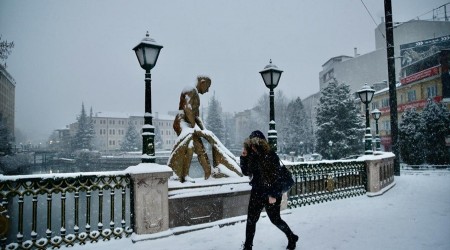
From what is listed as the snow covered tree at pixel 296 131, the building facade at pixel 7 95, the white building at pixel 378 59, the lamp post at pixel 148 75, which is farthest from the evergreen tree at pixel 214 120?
the lamp post at pixel 148 75

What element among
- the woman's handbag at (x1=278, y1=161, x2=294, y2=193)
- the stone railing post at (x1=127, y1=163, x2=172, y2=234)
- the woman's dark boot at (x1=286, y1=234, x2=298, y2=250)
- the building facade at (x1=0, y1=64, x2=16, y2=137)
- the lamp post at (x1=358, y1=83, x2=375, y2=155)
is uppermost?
the building facade at (x1=0, y1=64, x2=16, y2=137)

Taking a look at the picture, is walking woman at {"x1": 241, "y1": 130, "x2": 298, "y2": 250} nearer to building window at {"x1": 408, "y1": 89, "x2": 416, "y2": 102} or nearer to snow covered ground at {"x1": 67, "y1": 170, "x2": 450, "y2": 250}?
snow covered ground at {"x1": 67, "y1": 170, "x2": 450, "y2": 250}

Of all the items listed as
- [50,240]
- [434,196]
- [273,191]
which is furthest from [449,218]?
[50,240]

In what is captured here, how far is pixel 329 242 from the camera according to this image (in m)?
5.18

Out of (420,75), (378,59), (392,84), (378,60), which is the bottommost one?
(392,84)

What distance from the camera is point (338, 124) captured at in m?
31.0

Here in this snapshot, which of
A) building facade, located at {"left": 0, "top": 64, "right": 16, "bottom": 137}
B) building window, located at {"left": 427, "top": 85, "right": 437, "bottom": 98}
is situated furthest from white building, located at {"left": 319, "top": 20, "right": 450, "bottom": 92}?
building facade, located at {"left": 0, "top": 64, "right": 16, "bottom": 137}

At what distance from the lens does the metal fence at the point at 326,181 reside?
849cm

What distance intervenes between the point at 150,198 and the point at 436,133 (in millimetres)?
25812

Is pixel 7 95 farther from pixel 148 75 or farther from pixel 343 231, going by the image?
pixel 343 231

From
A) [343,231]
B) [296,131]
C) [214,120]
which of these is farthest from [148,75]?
[214,120]

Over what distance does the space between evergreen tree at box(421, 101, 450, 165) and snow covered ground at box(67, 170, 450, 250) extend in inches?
717

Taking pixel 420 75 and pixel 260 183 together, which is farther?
pixel 420 75

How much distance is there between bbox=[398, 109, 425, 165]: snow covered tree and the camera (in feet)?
79.3
